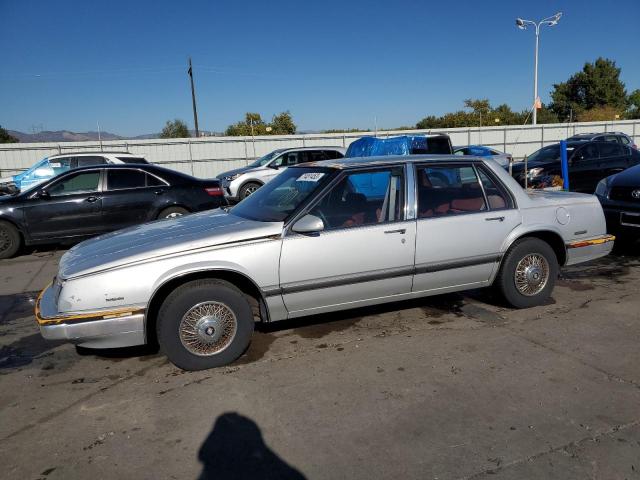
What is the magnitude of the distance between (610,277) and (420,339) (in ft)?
10.6

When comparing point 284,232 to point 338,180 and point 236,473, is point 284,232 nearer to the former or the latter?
point 338,180

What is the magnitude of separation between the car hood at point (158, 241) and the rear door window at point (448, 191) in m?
1.35

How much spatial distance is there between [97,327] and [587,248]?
4.59m

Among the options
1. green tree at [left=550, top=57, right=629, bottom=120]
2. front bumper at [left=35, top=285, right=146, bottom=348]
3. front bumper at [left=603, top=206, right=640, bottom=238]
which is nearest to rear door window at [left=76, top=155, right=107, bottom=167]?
front bumper at [left=35, top=285, right=146, bottom=348]

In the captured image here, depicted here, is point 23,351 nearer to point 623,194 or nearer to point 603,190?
point 623,194

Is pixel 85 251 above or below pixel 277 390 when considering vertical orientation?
above

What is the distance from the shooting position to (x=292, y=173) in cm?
463

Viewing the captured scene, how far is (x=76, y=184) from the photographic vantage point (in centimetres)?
816

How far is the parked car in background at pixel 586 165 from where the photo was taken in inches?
512

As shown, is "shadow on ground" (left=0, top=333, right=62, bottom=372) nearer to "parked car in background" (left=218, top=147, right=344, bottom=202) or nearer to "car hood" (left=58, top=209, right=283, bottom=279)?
"car hood" (left=58, top=209, right=283, bottom=279)

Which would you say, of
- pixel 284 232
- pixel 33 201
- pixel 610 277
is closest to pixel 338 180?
pixel 284 232

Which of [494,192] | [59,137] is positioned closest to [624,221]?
[494,192]

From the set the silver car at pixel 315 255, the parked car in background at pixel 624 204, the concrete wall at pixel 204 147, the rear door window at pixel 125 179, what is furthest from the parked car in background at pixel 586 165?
the rear door window at pixel 125 179

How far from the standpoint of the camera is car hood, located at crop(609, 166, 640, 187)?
22.0 feet
